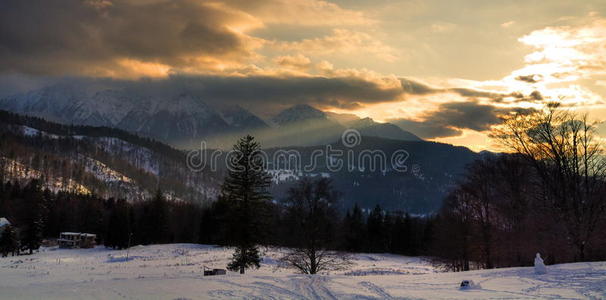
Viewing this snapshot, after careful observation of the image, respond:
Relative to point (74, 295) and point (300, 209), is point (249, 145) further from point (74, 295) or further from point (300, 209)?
point (74, 295)

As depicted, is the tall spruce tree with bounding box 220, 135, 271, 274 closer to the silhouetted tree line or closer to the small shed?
the silhouetted tree line

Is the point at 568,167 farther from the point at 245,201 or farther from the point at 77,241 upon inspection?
the point at 77,241

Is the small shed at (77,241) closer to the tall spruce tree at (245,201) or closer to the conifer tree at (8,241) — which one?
the conifer tree at (8,241)

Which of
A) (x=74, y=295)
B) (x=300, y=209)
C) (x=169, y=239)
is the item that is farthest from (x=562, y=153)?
(x=169, y=239)

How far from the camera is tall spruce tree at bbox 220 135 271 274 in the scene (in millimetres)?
34062

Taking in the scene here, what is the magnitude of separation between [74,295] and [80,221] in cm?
10470

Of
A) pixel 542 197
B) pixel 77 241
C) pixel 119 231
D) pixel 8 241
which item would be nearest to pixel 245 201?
pixel 542 197

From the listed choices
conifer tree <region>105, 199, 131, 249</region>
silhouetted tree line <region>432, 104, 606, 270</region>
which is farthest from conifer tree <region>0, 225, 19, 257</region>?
silhouetted tree line <region>432, 104, 606, 270</region>

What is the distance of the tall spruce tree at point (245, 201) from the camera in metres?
34.1

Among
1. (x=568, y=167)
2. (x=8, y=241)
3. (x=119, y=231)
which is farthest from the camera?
(x=119, y=231)

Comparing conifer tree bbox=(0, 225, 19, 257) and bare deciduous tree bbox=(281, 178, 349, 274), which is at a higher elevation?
bare deciduous tree bbox=(281, 178, 349, 274)

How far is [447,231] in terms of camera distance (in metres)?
41.6

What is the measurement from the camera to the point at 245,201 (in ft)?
113

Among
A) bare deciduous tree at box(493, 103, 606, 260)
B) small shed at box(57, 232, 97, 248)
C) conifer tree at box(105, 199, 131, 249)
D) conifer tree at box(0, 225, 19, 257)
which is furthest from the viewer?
small shed at box(57, 232, 97, 248)
